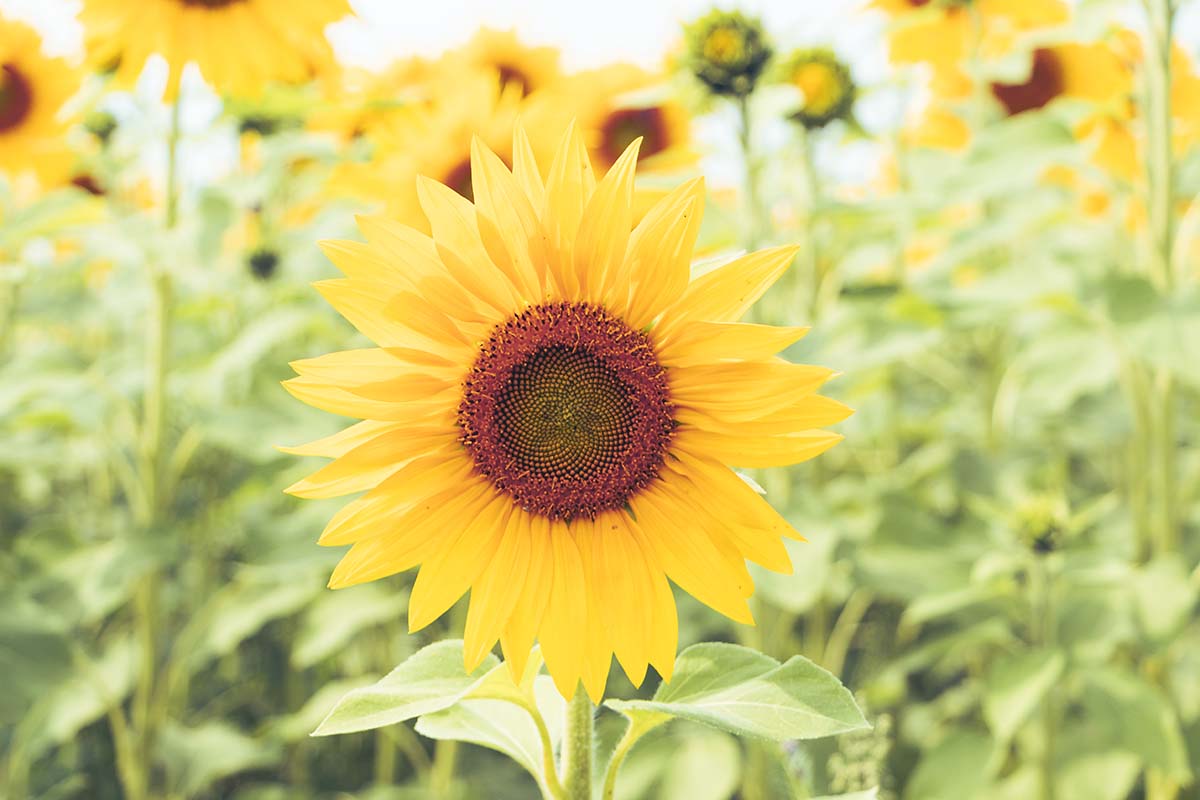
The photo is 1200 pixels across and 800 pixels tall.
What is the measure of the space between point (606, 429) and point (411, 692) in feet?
0.97

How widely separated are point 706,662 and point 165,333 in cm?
158

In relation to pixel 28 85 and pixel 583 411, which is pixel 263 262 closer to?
pixel 28 85

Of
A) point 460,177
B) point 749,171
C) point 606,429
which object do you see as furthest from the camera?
point 460,177

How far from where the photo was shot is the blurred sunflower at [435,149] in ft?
6.76

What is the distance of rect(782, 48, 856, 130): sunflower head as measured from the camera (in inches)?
86.6

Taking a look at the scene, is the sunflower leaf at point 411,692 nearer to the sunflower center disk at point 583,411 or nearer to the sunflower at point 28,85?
the sunflower center disk at point 583,411

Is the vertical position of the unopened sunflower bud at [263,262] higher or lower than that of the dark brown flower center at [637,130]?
lower

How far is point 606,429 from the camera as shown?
1019 millimetres

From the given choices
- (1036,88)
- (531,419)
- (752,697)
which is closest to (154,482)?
(531,419)

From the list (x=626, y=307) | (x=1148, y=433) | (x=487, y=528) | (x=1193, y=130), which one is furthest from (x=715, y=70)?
(x=1193, y=130)

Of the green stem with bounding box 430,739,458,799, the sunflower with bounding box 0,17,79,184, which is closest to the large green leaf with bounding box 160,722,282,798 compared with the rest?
the green stem with bounding box 430,739,458,799

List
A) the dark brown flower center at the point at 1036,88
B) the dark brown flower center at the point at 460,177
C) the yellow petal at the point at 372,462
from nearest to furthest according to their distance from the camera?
the yellow petal at the point at 372,462 < the dark brown flower center at the point at 460,177 < the dark brown flower center at the point at 1036,88

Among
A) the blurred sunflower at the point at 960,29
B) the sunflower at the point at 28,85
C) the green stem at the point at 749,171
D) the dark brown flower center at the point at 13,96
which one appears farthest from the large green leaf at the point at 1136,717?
the dark brown flower center at the point at 13,96

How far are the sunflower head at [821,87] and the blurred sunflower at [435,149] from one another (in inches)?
23.0
